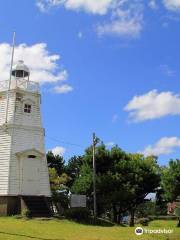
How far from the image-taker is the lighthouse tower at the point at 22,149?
39062mm

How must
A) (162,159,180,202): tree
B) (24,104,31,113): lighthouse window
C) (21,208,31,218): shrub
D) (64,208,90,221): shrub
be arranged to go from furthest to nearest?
1. (162,159,180,202): tree
2. (24,104,31,113): lighthouse window
3. (64,208,90,221): shrub
4. (21,208,31,218): shrub

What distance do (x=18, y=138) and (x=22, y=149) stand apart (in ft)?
3.51

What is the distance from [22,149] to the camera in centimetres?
4069

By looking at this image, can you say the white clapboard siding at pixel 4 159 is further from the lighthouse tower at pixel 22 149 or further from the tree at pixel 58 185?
the tree at pixel 58 185

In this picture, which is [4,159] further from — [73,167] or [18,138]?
[73,167]

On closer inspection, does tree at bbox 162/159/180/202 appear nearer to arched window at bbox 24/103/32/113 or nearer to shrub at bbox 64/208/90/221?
shrub at bbox 64/208/90/221

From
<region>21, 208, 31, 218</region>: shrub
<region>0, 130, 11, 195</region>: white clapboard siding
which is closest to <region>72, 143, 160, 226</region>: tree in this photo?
<region>0, 130, 11, 195</region>: white clapboard siding

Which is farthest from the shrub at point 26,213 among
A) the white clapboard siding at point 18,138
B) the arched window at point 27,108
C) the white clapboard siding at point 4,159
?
the arched window at point 27,108

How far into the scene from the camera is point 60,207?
44.6 metres

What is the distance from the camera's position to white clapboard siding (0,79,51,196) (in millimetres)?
39531

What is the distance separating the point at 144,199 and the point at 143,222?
9.64m

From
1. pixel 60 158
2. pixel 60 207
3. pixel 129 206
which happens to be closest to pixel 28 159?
pixel 60 207

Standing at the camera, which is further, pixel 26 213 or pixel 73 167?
pixel 73 167

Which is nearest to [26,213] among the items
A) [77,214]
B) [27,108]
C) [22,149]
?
[77,214]
